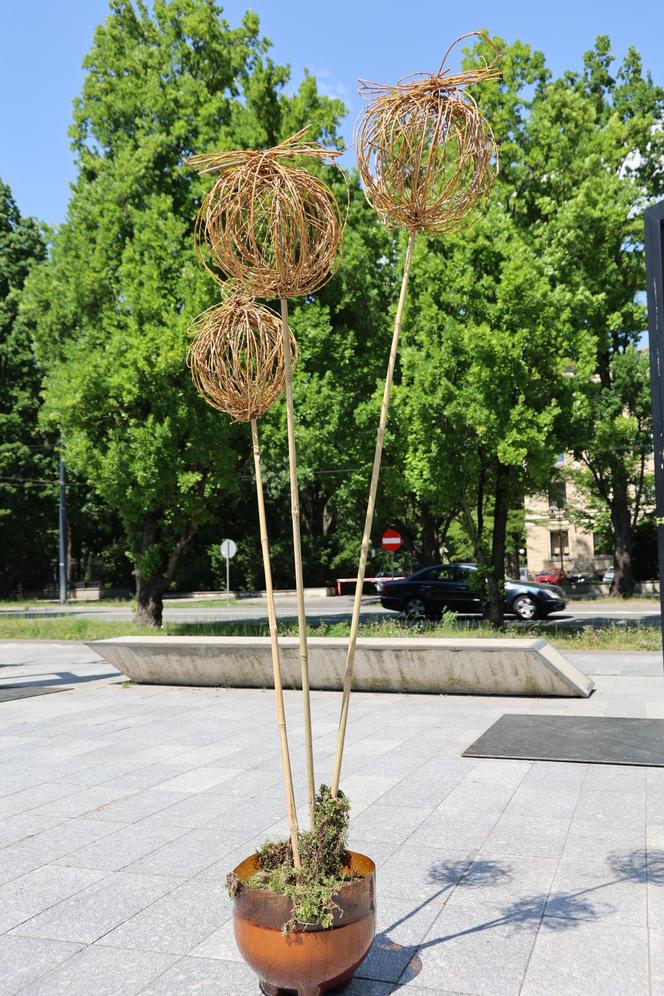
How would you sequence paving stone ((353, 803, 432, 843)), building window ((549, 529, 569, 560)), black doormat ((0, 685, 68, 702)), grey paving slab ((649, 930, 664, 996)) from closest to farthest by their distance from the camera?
grey paving slab ((649, 930, 664, 996)) < paving stone ((353, 803, 432, 843)) < black doormat ((0, 685, 68, 702)) < building window ((549, 529, 569, 560))

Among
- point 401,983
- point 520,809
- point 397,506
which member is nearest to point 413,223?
point 401,983

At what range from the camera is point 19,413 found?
42500mm

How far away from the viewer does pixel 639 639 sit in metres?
15.9

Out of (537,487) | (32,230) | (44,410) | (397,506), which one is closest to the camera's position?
(537,487)

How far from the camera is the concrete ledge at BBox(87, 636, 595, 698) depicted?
34.4ft

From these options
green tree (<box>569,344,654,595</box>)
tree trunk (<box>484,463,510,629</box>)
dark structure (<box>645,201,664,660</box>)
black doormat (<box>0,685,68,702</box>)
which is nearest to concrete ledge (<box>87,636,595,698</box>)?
black doormat (<box>0,685,68,702</box>)

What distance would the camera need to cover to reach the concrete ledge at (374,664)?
10492 mm

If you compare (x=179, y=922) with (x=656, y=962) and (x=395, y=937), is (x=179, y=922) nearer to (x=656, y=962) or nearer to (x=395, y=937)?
(x=395, y=937)

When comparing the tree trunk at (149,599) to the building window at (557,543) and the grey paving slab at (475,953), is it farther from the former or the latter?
the building window at (557,543)

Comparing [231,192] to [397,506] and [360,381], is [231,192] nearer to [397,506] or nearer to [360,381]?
[360,381]

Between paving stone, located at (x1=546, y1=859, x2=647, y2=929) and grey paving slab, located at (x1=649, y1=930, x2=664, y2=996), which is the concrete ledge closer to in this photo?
paving stone, located at (x1=546, y1=859, x2=647, y2=929)

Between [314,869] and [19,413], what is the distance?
139ft

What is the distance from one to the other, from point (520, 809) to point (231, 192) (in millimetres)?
4447

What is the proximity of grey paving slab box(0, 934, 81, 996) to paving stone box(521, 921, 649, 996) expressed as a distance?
202 cm
